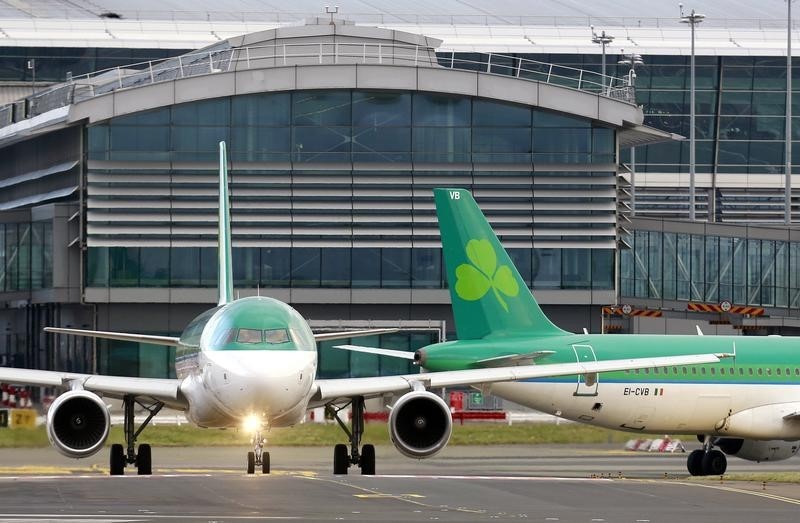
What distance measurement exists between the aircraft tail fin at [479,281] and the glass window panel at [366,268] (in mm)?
21206

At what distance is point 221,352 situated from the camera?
104 ft

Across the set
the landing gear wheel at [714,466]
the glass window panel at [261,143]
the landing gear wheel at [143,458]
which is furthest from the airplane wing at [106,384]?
the glass window panel at [261,143]

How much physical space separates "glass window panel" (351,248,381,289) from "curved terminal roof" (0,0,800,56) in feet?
161

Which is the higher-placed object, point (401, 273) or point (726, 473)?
point (401, 273)

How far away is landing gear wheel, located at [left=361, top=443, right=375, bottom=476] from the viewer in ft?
117

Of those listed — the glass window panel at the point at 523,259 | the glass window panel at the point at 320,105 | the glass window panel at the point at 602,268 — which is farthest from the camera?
the glass window panel at the point at 602,268

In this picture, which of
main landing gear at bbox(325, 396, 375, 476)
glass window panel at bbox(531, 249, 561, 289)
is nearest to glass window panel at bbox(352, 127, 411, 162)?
glass window panel at bbox(531, 249, 561, 289)

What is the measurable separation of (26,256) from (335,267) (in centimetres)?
1273

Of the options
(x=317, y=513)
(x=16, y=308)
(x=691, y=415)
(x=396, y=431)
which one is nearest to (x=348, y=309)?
(x=16, y=308)

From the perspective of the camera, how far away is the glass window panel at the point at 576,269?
226ft

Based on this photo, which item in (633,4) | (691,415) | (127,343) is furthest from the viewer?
(633,4)

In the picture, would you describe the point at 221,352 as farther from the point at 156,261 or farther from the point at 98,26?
the point at 98,26

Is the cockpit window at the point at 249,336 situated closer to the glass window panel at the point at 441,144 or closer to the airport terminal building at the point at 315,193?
the airport terminal building at the point at 315,193

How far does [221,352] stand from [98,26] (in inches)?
3564
